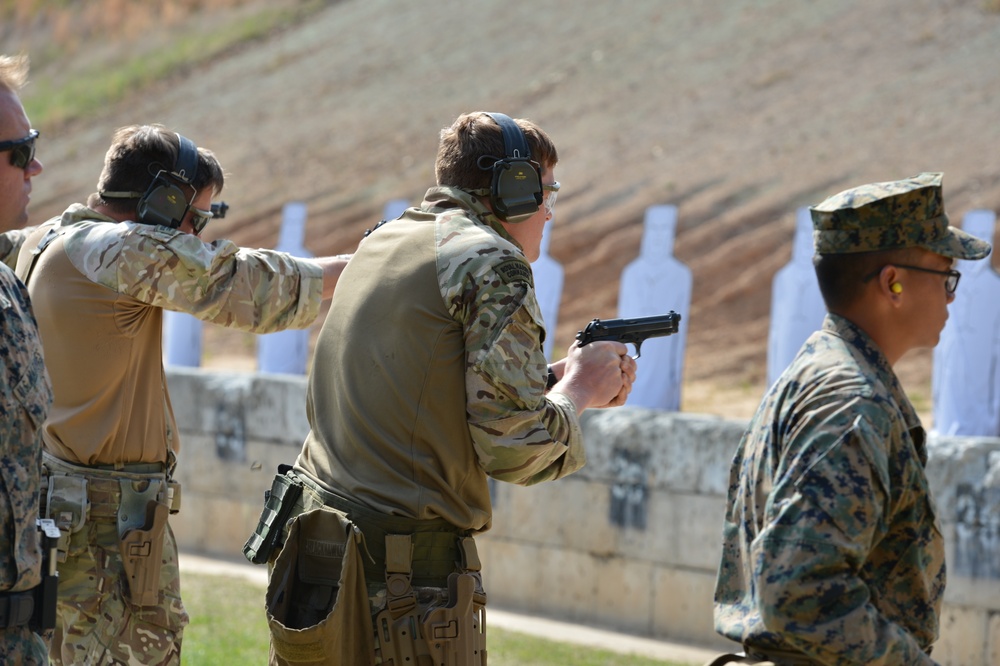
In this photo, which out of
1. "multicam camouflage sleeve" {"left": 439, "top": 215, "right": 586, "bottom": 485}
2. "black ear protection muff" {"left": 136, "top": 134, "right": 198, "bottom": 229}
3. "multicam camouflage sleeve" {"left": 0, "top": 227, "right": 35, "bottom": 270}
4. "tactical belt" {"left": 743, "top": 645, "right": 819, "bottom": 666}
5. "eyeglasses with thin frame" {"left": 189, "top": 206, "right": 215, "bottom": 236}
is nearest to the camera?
"tactical belt" {"left": 743, "top": 645, "right": 819, "bottom": 666}

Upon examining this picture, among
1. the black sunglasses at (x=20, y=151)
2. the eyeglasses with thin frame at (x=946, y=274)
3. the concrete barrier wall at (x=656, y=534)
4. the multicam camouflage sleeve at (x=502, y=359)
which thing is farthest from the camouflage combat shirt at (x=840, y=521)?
the concrete barrier wall at (x=656, y=534)

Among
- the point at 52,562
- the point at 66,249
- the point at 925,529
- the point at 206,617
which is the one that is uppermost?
the point at 66,249

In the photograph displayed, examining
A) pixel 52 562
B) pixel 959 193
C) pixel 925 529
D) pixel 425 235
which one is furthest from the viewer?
pixel 959 193

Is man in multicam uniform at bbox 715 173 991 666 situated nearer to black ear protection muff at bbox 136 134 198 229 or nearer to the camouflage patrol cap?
the camouflage patrol cap

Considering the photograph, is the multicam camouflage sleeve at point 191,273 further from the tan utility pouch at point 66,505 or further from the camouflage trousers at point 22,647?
the camouflage trousers at point 22,647

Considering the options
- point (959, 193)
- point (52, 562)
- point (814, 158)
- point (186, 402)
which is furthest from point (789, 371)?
point (814, 158)

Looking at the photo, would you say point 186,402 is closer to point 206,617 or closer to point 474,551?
point 206,617

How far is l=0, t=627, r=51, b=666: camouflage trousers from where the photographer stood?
2.34m

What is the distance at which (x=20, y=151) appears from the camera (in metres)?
2.55

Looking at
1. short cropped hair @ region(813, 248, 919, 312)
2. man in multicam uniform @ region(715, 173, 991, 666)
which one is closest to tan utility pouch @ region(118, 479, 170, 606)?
man in multicam uniform @ region(715, 173, 991, 666)

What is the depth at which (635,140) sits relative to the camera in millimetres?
20234

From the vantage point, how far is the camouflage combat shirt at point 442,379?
8.85ft

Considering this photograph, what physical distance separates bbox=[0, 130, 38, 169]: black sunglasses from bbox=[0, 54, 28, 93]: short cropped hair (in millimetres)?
164

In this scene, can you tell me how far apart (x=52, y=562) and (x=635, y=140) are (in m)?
18.3
